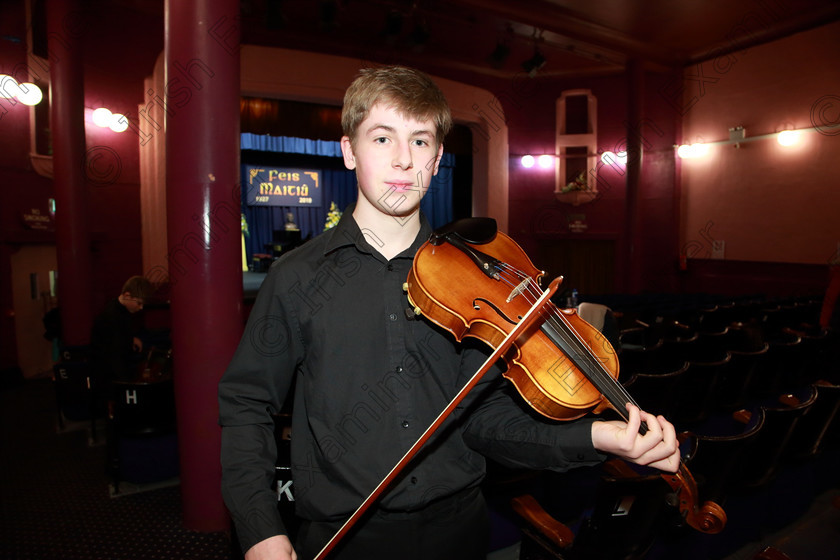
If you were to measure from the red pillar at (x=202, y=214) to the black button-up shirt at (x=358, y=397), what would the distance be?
182 centimetres

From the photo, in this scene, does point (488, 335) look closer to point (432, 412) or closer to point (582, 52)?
point (432, 412)

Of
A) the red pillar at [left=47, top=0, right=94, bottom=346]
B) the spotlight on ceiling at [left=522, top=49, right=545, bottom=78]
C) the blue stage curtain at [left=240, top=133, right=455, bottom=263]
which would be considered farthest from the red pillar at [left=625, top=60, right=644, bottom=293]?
the red pillar at [left=47, top=0, right=94, bottom=346]

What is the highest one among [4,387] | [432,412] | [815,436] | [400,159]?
[400,159]

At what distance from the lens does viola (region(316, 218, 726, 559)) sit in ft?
3.64

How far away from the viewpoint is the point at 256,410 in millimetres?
1182

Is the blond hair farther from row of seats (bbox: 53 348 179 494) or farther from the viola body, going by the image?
row of seats (bbox: 53 348 179 494)

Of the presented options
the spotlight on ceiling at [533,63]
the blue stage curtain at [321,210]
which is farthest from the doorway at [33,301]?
the spotlight on ceiling at [533,63]

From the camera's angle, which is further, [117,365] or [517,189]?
[517,189]

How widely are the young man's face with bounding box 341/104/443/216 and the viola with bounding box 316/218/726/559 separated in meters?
0.15

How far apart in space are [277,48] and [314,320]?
27.2ft

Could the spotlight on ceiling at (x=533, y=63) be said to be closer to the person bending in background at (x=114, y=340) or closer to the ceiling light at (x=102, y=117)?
the ceiling light at (x=102, y=117)

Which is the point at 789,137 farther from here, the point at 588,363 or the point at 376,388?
the point at 376,388

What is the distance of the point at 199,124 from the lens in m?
2.84

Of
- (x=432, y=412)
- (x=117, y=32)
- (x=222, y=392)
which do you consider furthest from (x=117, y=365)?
(x=117, y=32)
